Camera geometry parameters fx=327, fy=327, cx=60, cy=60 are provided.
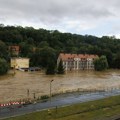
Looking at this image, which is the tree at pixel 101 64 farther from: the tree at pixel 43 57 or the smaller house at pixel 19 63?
the smaller house at pixel 19 63

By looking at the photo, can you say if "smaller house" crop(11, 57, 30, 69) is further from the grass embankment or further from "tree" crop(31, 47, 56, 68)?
the grass embankment

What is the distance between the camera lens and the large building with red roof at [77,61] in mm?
99769

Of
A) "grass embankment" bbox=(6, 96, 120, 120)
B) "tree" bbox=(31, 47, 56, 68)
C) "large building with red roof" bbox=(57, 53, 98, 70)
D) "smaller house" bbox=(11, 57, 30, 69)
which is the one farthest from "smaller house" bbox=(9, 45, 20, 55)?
"grass embankment" bbox=(6, 96, 120, 120)

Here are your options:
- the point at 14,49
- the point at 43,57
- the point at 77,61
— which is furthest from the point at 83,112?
the point at 14,49

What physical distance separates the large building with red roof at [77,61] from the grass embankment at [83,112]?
62.0m

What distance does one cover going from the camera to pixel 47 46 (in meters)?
111

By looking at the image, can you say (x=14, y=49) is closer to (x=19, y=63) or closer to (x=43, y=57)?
A: (x=19, y=63)

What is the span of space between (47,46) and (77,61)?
1338cm

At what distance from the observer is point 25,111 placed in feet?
106

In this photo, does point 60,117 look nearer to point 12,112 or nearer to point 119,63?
point 12,112

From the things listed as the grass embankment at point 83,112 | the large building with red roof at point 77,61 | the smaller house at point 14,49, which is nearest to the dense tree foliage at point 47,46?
the smaller house at point 14,49

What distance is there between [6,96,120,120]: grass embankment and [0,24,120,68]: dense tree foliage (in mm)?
57657

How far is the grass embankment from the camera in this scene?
29.5 metres

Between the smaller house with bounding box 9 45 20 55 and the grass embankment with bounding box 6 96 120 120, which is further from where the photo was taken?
the smaller house with bounding box 9 45 20 55
